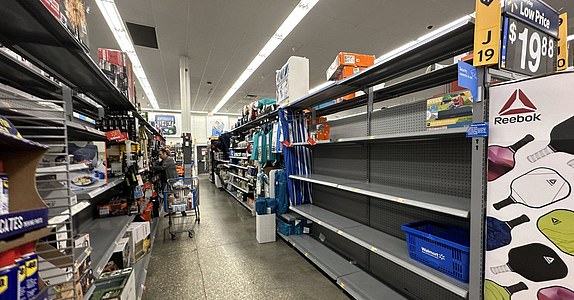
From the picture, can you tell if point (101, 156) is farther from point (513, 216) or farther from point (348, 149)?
point (513, 216)

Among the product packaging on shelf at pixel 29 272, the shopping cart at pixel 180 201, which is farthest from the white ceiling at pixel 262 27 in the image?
the product packaging on shelf at pixel 29 272

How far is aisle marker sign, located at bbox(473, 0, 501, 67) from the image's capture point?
1.36 meters

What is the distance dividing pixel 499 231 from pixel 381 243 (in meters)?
1.06

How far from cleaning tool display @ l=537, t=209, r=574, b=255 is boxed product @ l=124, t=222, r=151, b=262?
10.9 feet

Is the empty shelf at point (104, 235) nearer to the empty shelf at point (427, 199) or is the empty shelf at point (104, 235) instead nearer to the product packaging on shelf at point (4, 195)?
the product packaging on shelf at point (4, 195)

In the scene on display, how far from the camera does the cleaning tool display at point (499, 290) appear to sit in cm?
133

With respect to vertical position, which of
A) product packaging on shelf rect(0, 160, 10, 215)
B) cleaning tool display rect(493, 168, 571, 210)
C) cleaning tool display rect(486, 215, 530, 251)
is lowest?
cleaning tool display rect(486, 215, 530, 251)

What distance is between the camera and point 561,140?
3.90ft

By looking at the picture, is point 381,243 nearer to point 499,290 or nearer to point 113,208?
point 499,290

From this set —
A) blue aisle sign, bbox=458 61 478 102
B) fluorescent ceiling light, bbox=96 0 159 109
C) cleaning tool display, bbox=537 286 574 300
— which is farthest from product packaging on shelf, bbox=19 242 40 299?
fluorescent ceiling light, bbox=96 0 159 109

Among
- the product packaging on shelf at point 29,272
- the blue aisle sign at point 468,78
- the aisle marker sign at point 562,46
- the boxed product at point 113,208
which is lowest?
the boxed product at point 113,208

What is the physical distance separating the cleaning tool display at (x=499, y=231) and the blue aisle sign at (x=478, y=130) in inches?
19.5

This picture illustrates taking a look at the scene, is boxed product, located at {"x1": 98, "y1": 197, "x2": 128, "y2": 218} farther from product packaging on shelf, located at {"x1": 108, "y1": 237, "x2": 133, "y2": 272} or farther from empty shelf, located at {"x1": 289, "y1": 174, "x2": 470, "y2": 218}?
empty shelf, located at {"x1": 289, "y1": 174, "x2": 470, "y2": 218}

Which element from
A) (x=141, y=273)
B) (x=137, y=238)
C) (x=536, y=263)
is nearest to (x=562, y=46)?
(x=536, y=263)
